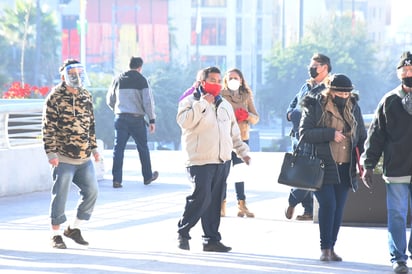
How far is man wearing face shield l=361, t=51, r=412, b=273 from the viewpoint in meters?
7.82

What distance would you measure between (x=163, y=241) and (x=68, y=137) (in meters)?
1.41

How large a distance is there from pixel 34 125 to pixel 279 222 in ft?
16.1

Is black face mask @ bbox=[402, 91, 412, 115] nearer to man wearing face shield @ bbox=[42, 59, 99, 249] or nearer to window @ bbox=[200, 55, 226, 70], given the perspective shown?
man wearing face shield @ bbox=[42, 59, 99, 249]

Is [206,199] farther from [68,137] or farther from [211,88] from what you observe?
[68,137]

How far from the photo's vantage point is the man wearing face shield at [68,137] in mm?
9000

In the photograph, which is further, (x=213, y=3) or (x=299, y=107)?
(x=213, y=3)

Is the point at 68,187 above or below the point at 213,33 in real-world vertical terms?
above

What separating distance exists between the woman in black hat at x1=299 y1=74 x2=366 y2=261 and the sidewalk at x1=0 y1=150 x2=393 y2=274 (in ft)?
1.87

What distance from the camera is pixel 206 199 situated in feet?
29.1

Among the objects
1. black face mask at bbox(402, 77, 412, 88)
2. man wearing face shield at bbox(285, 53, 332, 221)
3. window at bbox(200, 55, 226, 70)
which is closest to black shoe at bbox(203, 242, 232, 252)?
man wearing face shield at bbox(285, 53, 332, 221)

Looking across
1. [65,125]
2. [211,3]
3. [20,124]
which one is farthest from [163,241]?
[211,3]

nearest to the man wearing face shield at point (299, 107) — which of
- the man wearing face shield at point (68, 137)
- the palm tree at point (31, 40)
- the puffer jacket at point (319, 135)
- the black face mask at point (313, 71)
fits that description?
the black face mask at point (313, 71)

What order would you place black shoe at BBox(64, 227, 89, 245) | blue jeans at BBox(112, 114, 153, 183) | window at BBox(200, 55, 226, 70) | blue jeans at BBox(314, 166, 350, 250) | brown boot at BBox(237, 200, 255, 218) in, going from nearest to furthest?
blue jeans at BBox(314, 166, 350, 250)
black shoe at BBox(64, 227, 89, 245)
brown boot at BBox(237, 200, 255, 218)
blue jeans at BBox(112, 114, 153, 183)
window at BBox(200, 55, 226, 70)

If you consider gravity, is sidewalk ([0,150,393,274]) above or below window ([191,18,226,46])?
above
